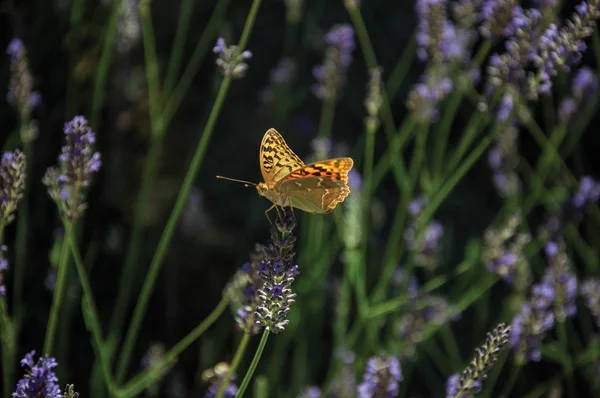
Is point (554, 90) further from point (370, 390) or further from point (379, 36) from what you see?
point (370, 390)

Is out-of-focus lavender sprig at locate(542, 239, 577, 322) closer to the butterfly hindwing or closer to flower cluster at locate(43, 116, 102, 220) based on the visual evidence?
the butterfly hindwing

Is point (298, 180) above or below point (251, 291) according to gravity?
above

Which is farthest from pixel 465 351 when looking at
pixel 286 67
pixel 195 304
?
pixel 286 67

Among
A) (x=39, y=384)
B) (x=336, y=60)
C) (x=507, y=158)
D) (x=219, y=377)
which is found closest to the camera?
(x=39, y=384)

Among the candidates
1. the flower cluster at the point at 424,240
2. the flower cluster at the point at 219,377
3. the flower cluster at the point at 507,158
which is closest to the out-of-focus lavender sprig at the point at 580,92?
the flower cluster at the point at 507,158

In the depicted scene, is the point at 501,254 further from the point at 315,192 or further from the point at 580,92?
the point at 315,192

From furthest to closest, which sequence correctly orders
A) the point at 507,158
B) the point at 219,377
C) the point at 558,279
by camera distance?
1. the point at 507,158
2. the point at 558,279
3. the point at 219,377

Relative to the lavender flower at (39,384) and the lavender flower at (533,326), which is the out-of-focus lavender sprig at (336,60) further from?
the lavender flower at (39,384)

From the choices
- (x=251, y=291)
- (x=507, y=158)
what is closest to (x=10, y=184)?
(x=251, y=291)

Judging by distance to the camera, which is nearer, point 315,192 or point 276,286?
point 276,286
